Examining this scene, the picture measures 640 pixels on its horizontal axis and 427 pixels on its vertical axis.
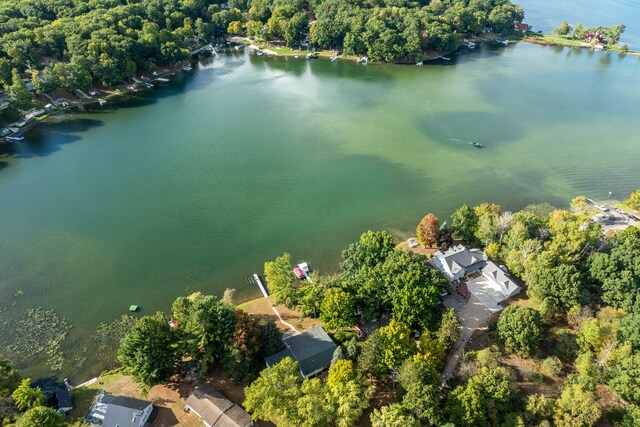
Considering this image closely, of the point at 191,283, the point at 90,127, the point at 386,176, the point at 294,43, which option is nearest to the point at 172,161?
the point at 90,127

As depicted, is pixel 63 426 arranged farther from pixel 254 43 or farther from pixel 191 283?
pixel 254 43

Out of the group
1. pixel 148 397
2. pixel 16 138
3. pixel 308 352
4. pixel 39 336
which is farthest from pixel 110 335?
pixel 16 138

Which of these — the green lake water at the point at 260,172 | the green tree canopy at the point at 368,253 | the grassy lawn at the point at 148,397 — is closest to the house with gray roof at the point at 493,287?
the green tree canopy at the point at 368,253

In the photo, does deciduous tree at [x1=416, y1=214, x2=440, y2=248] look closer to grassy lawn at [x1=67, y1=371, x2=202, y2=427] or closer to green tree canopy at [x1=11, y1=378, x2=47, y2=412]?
grassy lawn at [x1=67, y1=371, x2=202, y2=427]

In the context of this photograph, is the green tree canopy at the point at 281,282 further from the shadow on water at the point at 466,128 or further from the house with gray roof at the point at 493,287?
the shadow on water at the point at 466,128

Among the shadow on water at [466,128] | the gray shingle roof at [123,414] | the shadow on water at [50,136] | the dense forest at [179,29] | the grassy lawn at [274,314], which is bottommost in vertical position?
the grassy lawn at [274,314]

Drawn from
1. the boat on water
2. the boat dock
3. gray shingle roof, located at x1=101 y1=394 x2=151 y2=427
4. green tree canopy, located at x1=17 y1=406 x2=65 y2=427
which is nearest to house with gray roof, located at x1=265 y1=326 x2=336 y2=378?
the boat dock

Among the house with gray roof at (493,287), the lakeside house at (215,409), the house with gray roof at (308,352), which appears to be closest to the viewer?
the lakeside house at (215,409)
